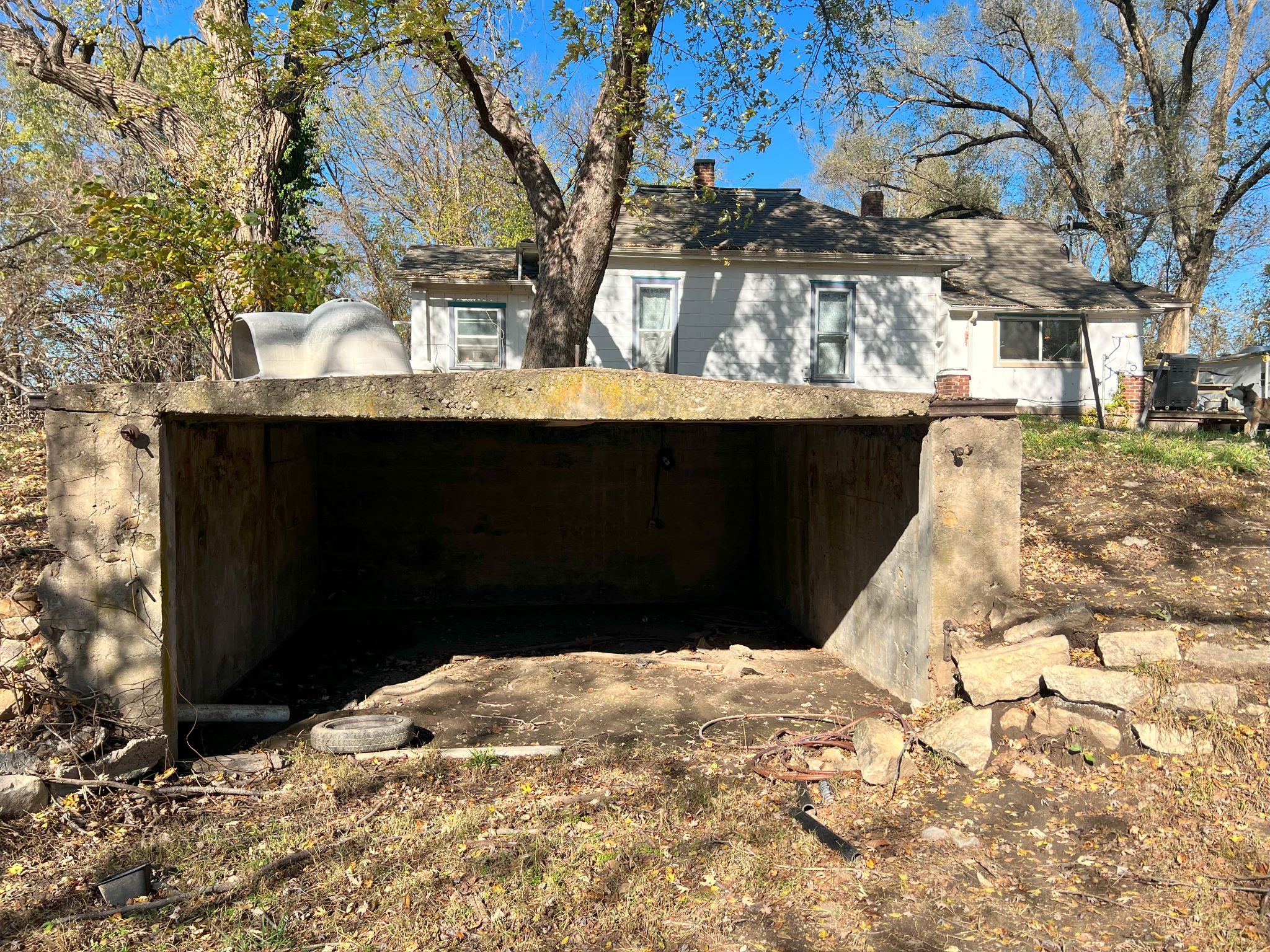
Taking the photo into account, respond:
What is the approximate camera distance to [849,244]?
564 inches

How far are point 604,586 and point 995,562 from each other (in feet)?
20.2

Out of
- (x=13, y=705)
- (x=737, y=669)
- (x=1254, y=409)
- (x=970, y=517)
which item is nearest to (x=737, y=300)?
(x=737, y=669)

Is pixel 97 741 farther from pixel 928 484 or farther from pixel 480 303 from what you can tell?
pixel 480 303

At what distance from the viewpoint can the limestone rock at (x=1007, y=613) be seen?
19.2ft

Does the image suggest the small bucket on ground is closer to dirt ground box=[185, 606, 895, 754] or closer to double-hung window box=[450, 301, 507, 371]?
dirt ground box=[185, 606, 895, 754]

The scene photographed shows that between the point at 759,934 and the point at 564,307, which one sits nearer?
the point at 759,934

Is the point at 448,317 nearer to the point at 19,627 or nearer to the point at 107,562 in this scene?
the point at 19,627

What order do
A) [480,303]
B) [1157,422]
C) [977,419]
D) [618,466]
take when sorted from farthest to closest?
[1157,422] → [480,303] → [618,466] → [977,419]

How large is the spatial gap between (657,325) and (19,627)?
1020 cm

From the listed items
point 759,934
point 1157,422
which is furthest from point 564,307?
point 1157,422

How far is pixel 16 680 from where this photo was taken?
4965 millimetres

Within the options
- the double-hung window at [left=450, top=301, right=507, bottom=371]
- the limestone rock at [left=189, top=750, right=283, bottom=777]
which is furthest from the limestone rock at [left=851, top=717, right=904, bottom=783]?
the double-hung window at [left=450, top=301, right=507, bottom=371]

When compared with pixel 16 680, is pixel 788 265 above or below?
above

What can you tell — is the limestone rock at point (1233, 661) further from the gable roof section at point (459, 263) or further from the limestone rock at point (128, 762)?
the gable roof section at point (459, 263)
